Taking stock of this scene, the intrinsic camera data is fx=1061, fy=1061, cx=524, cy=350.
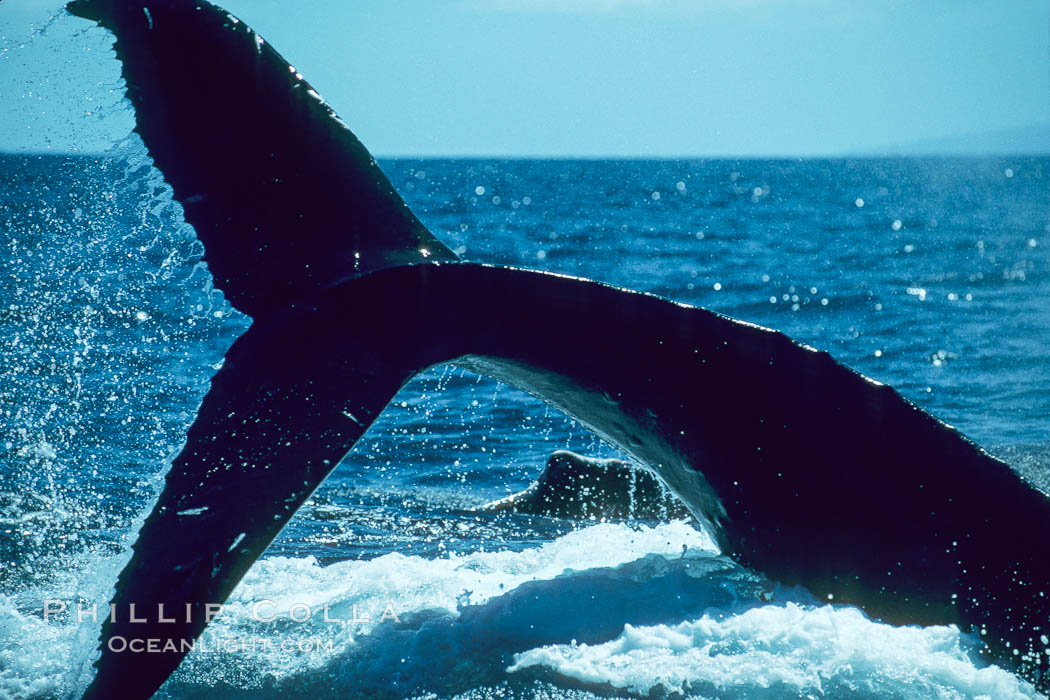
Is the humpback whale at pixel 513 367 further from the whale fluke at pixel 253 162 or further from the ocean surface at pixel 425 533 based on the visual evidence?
the ocean surface at pixel 425 533

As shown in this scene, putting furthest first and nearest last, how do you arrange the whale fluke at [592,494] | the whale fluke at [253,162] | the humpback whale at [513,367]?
1. the whale fluke at [592,494]
2. the whale fluke at [253,162]
3. the humpback whale at [513,367]

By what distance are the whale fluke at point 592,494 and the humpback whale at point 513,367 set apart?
3.39 meters

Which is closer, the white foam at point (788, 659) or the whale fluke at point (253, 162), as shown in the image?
the whale fluke at point (253, 162)

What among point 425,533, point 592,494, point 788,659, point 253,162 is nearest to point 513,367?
point 253,162

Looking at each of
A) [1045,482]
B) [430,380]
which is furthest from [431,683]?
[430,380]

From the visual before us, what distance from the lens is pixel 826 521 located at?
3.59 m

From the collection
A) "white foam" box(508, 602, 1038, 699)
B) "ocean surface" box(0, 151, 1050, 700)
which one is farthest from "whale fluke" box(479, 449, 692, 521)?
"white foam" box(508, 602, 1038, 699)

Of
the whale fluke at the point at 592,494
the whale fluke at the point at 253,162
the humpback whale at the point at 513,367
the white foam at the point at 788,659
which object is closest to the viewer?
the humpback whale at the point at 513,367

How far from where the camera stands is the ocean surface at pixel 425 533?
3.78m

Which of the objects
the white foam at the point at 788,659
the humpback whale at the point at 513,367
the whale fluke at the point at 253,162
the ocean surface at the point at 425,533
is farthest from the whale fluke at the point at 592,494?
the whale fluke at the point at 253,162

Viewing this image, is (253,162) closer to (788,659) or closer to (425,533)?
(788,659)

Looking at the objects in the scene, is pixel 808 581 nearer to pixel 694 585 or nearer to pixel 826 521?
pixel 826 521

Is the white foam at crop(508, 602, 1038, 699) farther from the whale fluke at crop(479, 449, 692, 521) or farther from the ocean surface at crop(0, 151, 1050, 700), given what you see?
the whale fluke at crop(479, 449, 692, 521)

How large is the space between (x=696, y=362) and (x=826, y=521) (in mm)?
707
